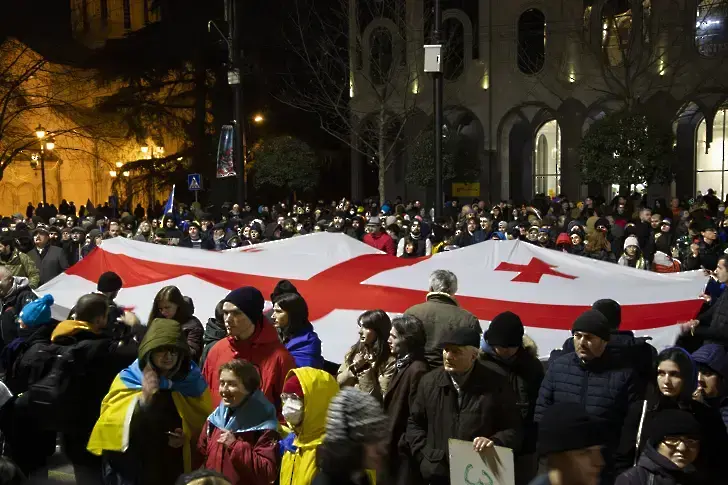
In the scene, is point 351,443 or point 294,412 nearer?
point 351,443

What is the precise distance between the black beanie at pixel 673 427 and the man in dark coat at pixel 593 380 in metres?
1.19

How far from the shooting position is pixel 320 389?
15.8 feet

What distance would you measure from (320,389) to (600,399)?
1918mm

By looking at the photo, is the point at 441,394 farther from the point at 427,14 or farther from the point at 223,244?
the point at 427,14

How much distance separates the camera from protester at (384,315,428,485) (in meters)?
5.79

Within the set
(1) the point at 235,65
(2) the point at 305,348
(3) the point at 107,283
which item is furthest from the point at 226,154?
(2) the point at 305,348

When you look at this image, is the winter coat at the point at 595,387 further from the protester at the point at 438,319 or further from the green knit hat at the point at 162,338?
the green knit hat at the point at 162,338

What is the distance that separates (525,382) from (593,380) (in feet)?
1.66

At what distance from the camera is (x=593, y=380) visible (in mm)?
5797

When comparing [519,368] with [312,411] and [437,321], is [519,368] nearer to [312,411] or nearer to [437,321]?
[437,321]

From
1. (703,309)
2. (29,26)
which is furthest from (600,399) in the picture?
(29,26)

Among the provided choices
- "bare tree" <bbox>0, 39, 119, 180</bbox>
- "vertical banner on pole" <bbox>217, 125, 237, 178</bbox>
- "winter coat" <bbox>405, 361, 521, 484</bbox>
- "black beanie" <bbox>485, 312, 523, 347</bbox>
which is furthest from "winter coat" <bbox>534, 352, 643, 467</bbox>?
"bare tree" <bbox>0, 39, 119, 180</bbox>

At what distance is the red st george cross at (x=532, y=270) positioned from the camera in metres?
10.2

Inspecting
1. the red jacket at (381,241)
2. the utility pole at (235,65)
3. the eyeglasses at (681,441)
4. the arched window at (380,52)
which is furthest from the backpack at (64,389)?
the arched window at (380,52)
